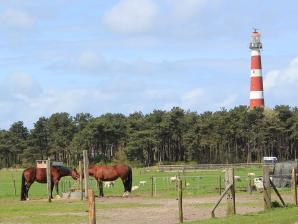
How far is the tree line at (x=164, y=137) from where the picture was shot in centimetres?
11119

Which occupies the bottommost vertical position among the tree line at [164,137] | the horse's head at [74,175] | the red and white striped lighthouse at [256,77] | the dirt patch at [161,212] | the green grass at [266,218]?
the dirt patch at [161,212]

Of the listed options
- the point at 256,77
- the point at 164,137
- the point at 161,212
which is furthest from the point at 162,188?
the point at 164,137

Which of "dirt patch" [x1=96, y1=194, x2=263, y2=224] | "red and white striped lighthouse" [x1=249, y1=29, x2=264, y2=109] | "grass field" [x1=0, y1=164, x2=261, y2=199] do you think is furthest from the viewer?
"red and white striped lighthouse" [x1=249, y1=29, x2=264, y2=109]

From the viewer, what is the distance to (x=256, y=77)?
101000mm

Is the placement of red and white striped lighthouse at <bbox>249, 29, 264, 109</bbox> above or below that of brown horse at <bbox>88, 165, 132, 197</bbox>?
above

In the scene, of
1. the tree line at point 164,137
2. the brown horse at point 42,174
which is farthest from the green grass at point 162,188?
the tree line at point 164,137

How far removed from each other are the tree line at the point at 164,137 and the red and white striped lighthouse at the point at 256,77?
6.04ft

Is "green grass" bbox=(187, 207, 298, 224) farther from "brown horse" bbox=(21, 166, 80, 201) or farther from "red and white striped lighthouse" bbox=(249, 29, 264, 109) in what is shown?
"red and white striped lighthouse" bbox=(249, 29, 264, 109)

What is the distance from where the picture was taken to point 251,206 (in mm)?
26297

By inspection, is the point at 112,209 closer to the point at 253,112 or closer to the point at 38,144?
the point at 253,112

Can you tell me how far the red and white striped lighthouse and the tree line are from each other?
1.84 meters

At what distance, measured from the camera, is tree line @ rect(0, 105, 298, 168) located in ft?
365

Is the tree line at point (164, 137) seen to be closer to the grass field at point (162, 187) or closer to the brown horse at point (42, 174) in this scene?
the grass field at point (162, 187)

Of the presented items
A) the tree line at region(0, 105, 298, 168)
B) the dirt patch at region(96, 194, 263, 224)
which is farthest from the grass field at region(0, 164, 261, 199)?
the tree line at region(0, 105, 298, 168)
